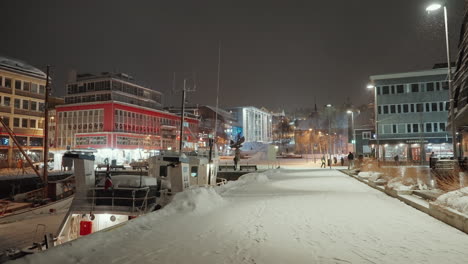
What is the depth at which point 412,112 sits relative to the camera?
54500mm

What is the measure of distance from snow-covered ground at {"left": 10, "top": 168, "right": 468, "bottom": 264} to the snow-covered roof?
55.6 m

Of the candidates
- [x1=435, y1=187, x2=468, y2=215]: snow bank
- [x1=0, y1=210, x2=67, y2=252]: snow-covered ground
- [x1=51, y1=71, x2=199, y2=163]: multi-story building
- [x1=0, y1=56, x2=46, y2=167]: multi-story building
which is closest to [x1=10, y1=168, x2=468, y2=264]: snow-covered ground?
[x1=435, y1=187, x2=468, y2=215]: snow bank

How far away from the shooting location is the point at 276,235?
307 inches

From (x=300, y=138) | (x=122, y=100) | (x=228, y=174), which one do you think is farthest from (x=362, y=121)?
(x=122, y=100)

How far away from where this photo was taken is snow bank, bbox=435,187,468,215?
324 inches

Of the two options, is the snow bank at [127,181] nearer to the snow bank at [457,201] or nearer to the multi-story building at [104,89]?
the snow bank at [457,201]

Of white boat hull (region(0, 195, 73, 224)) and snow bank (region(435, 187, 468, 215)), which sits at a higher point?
snow bank (region(435, 187, 468, 215))

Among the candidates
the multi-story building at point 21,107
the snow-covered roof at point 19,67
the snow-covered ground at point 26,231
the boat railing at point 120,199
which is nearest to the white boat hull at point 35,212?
the snow-covered ground at point 26,231

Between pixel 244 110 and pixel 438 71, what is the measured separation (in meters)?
84.2

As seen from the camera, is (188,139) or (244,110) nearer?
(188,139)

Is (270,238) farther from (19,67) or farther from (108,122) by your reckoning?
(19,67)

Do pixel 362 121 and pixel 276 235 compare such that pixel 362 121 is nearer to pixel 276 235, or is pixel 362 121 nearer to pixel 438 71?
pixel 438 71

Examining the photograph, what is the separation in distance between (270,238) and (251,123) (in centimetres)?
12817

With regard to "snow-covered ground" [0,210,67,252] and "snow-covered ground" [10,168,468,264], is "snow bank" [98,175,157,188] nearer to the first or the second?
"snow-covered ground" [0,210,67,252]
